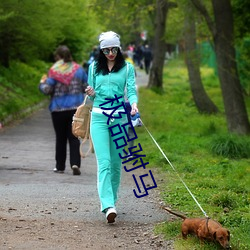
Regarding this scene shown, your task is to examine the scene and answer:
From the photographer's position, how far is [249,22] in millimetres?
18125

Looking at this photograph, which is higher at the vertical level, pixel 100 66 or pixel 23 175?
pixel 100 66

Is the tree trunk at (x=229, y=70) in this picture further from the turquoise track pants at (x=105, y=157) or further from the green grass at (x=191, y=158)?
the turquoise track pants at (x=105, y=157)

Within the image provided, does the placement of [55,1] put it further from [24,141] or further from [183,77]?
[183,77]

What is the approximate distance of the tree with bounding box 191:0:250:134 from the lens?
15945 mm

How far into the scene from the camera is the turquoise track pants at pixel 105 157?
→ 24.2 ft

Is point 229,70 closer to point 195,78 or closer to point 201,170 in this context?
point 201,170

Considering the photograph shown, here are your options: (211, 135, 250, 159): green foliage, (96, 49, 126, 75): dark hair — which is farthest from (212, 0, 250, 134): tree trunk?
(96, 49, 126, 75): dark hair

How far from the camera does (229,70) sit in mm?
16219

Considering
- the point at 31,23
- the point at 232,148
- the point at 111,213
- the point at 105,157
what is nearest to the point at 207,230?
the point at 111,213

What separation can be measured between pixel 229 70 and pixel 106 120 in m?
9.11

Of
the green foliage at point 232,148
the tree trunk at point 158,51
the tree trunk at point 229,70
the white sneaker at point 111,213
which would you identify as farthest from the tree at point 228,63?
the tree trunk at point 158,51

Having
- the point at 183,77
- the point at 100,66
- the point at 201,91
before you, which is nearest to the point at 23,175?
the point at 100,66

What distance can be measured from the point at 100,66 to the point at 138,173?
4134 mm

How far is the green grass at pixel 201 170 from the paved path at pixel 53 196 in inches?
14.0
